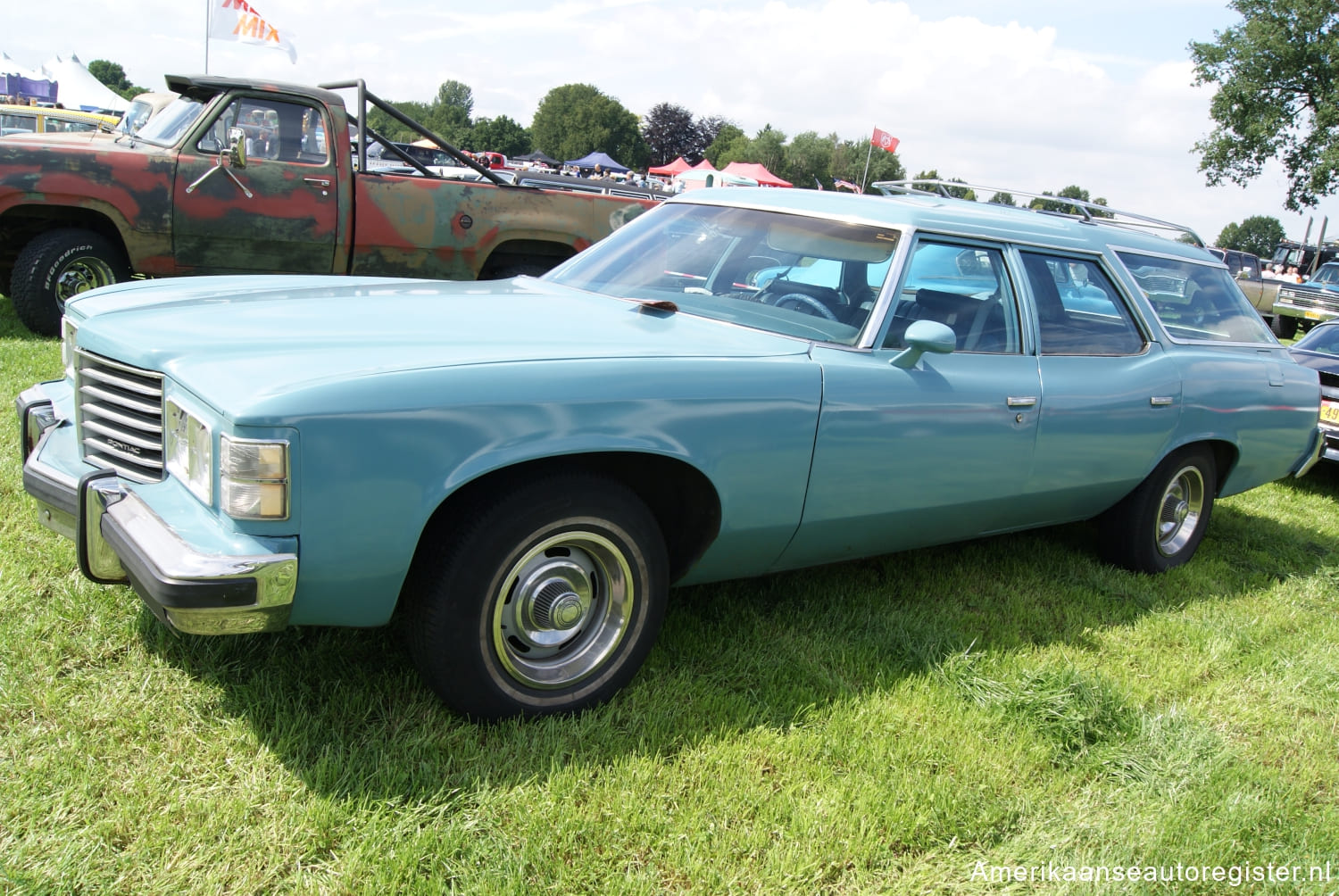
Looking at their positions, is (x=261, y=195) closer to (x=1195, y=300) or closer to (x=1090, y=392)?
(x=1090, y=392)

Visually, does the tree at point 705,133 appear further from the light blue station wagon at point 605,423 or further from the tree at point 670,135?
the light blue station wagon at point 605,423

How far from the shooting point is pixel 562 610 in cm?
262

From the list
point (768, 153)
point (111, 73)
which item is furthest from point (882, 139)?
point (111, 73)

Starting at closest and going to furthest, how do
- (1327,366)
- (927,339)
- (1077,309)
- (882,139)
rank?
(927,339)
(1077,309)
(1327,366)
(882,139)

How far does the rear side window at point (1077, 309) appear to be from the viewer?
12.5 feet

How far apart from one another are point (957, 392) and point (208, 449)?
2310mm

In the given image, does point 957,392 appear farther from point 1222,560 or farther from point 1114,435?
point 1222,560

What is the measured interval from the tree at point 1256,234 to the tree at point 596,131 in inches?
2348

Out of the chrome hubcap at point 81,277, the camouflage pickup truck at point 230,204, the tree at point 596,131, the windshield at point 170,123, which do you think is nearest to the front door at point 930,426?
the camouflage pickup truck at point 230,204

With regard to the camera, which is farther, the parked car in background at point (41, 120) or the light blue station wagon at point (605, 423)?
the parked car in background at point (41, 120)

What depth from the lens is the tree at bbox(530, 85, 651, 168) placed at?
9594 centimetres

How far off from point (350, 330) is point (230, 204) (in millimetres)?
4864

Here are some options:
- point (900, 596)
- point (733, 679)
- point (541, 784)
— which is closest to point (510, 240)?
point (900, 596)

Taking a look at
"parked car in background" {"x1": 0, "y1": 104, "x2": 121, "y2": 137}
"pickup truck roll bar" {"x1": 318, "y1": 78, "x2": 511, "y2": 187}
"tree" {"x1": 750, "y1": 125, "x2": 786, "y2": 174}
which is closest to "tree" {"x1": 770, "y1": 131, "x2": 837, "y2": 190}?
"tree" {"x1": 750, "y1": 125, "x2": 786, "y2": 174}
